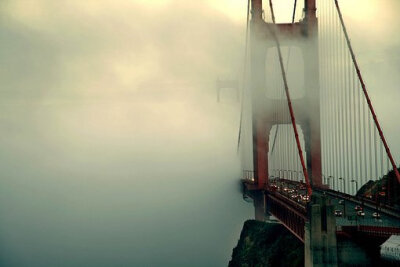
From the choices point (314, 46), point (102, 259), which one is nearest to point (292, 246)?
point (314, 46)

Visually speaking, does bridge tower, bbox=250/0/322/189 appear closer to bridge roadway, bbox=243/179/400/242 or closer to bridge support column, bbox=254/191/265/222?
bridge support column, bbox=254/191/265/222

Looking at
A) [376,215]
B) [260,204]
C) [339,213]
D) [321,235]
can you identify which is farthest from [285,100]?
[321,235]

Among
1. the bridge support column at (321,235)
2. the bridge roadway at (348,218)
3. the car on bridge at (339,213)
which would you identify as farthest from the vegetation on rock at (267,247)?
the bridge support column at (321,235)

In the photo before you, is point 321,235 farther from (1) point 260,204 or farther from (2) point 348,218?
(1) point 260,204

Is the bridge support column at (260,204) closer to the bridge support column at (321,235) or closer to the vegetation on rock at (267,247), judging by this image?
the vegetation on rock at (267,247)

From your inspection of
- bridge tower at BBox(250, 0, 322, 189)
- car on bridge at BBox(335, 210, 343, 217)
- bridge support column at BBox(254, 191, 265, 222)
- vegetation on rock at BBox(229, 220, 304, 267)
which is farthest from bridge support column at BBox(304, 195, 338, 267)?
bridge tower at BBox(250, 0, 322, 189)

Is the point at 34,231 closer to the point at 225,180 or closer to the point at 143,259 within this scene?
the point at 143,259
